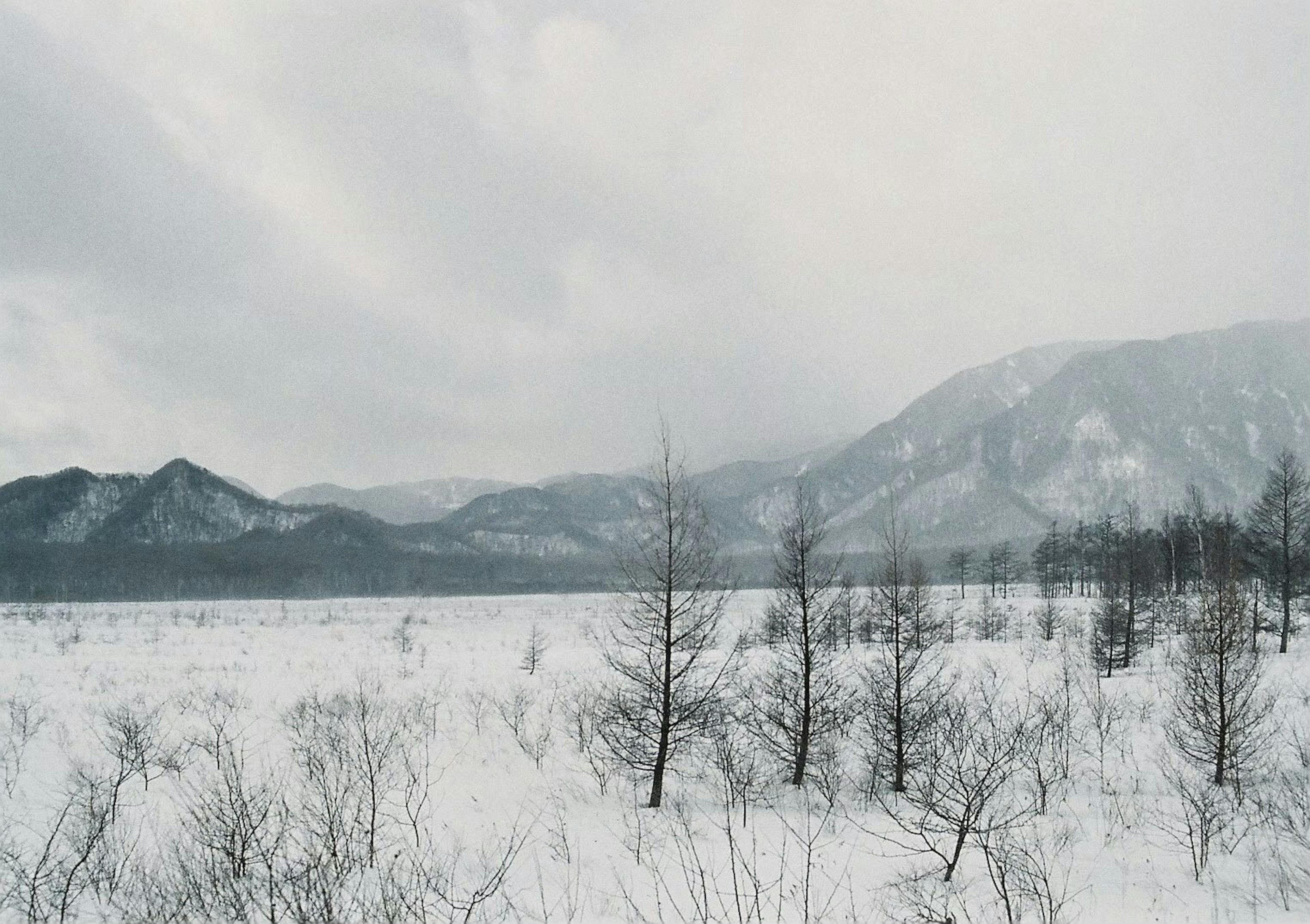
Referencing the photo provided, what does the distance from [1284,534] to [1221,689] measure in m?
25.3

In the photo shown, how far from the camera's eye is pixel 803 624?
50.3ft

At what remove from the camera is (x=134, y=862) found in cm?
948

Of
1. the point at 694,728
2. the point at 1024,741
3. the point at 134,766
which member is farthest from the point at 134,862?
the point at 1024,741

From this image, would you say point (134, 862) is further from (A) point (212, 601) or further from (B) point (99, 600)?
(B) point (99, 600)

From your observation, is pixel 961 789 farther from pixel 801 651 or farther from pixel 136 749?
pixel 136 749

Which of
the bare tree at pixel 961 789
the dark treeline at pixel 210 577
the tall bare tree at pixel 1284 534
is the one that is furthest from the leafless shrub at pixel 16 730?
the dark treeline at pixel 210 577

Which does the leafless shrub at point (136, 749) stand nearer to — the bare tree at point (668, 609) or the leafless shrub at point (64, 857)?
the leafless shrub at point (64, 857)

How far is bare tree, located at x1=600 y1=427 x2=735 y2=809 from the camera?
1401 centimetres

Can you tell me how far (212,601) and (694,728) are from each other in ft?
426

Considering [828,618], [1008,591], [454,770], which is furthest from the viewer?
[1008,591]

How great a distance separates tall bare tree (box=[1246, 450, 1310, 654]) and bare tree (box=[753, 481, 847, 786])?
30368mm

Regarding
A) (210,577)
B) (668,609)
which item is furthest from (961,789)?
(210,577)

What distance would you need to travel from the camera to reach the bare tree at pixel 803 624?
15.6 meters

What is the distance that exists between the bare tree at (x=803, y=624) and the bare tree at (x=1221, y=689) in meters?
8.59
